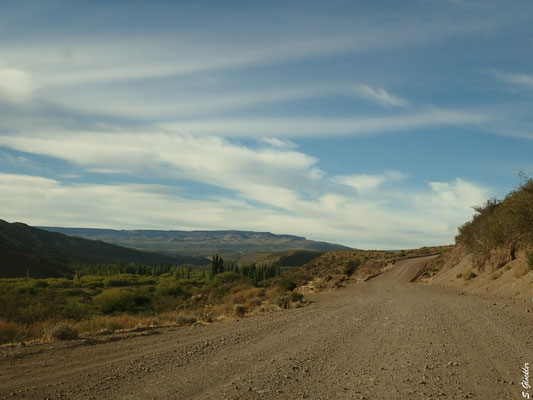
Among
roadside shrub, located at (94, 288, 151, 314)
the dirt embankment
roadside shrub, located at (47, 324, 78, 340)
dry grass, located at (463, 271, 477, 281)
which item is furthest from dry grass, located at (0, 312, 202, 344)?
roadside shrub, located at (94, 288, 151, 314)

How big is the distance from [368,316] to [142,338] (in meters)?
8.83

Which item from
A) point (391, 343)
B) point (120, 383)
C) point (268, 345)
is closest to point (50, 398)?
point (120, 383)

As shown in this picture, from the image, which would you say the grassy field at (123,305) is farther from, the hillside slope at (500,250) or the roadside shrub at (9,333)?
the hillside slope at (500,250)

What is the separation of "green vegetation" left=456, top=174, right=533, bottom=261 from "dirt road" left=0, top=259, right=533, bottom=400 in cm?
1213

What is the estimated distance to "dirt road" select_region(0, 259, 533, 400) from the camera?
7379 millimetres

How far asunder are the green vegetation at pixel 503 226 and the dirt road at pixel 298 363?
12.1m

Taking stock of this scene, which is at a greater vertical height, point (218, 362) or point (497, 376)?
point (497, 376)

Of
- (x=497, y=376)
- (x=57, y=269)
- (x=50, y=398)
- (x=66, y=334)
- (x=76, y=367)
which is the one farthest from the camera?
(x=57, y=269)

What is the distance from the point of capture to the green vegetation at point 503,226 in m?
25.1

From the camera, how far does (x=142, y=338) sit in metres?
13.6

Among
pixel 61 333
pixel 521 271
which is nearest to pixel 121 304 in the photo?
pixel 61 333

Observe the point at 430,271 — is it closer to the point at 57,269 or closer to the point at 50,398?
the point at 50,398

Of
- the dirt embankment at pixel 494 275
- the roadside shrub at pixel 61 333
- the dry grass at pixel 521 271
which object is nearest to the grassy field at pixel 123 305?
the roadside shrub at pixel 61 333

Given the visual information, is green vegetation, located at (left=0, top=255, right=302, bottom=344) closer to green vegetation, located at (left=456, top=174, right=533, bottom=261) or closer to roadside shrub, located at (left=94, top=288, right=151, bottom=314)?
roadside shrub, located at (left=94, top=288, right=151, bottom=314)
